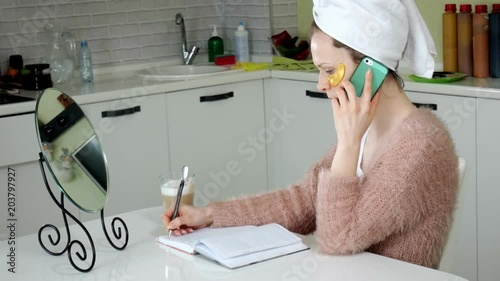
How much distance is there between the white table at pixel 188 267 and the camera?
2014 mm

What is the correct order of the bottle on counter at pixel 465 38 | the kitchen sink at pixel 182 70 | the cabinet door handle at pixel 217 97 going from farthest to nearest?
the kitchen sink at pixel 182 70 < the cabinet door handle at pixel 217 97 < the bottle on counter at pixel 465 38

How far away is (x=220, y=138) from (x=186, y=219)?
226 centimetres

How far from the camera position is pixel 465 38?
4148 mm

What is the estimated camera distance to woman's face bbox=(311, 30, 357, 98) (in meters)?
2.27

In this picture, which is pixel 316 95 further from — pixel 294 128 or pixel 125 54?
pixel 125 54

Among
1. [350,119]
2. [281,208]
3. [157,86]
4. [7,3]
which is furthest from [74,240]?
[7,3]

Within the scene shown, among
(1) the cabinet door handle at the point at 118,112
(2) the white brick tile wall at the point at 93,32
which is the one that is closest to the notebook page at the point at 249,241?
(1) the cabinet door handle at the point at 118,112

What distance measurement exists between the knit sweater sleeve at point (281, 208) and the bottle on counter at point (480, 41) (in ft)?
5.88

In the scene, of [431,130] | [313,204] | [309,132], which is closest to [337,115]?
[431,130]

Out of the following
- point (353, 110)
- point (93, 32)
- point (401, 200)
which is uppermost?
point (93, 32)

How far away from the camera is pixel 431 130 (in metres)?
2.23

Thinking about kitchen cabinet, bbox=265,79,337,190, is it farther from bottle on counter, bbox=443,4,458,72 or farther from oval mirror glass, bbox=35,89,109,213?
oval mirror glass, bbox=35,89,109,213

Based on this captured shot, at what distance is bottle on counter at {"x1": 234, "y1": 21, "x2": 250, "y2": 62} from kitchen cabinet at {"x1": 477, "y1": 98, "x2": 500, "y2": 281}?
170cm

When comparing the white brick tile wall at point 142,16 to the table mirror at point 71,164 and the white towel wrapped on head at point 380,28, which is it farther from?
the white towel wrapped on head at point 380,28
